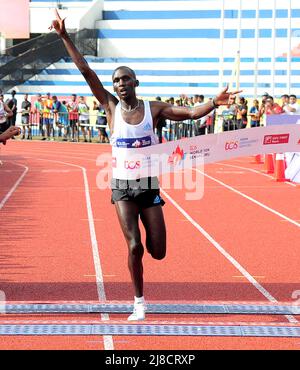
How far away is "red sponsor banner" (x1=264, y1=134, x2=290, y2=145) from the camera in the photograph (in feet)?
29.8

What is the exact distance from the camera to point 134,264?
795 centimetres

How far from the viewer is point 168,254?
1142cm

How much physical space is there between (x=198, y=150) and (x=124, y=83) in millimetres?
986

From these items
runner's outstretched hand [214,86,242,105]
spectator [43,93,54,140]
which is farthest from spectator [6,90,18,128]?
runner's outstretched hand [214,86,242,105]

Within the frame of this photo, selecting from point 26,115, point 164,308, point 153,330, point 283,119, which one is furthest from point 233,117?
point 153,330

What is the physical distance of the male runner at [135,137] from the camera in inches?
312

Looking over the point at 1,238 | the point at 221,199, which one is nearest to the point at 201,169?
the point at 221,199

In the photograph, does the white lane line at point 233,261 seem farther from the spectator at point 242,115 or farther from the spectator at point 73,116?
the spectator at point 73,116

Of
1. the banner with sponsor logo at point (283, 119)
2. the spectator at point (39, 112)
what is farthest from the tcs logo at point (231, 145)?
the spectator at point (39, 112)

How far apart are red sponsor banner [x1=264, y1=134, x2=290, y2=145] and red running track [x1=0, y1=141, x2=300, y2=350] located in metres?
1.39

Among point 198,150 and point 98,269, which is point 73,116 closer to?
point 98,269

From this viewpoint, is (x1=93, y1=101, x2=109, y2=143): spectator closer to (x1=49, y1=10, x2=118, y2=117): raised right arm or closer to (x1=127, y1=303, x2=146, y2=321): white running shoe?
(x1=49, y1=10, x2=118, y2=117): raised right arm

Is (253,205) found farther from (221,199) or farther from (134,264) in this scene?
(134,264)

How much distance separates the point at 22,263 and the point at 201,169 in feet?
44.1
